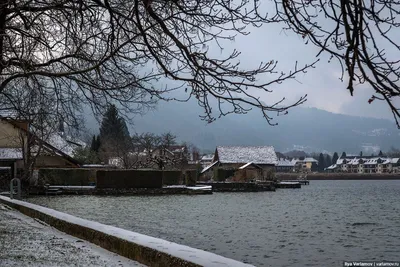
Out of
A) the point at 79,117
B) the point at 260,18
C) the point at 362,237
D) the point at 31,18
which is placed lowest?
the point at 362,237

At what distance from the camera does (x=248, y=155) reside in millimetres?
98625

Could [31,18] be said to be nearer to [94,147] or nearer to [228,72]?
[228,72]

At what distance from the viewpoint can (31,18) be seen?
30.3ft

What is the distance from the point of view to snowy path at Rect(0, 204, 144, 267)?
745cm

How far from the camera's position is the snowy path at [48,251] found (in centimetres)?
745

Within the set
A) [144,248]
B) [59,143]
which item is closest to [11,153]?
[59,143]

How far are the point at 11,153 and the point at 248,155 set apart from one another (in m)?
58.6

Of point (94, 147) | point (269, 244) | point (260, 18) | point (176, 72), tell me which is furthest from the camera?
point (94, 147)

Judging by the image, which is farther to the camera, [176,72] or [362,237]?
[362,237]

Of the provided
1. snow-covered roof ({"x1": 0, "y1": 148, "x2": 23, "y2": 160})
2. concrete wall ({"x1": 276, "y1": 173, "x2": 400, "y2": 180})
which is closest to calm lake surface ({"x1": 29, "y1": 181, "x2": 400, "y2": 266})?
snow-covered roof ({"x1": 0, "y1": 148, "x2": 23, "y2": 160})

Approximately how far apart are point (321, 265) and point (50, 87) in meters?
7.40

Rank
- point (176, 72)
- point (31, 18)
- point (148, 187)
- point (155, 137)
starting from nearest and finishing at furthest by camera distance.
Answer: point (176, 72) → point (31, 18) → point (148, 187) → point (155, 137)

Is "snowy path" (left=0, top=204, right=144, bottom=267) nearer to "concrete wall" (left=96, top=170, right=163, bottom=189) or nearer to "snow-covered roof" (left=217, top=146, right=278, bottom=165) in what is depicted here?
"concrete wall" (left=96, top=170, right=163, bottom=189)

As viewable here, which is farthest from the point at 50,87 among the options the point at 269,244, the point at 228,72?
the point at 269,244
